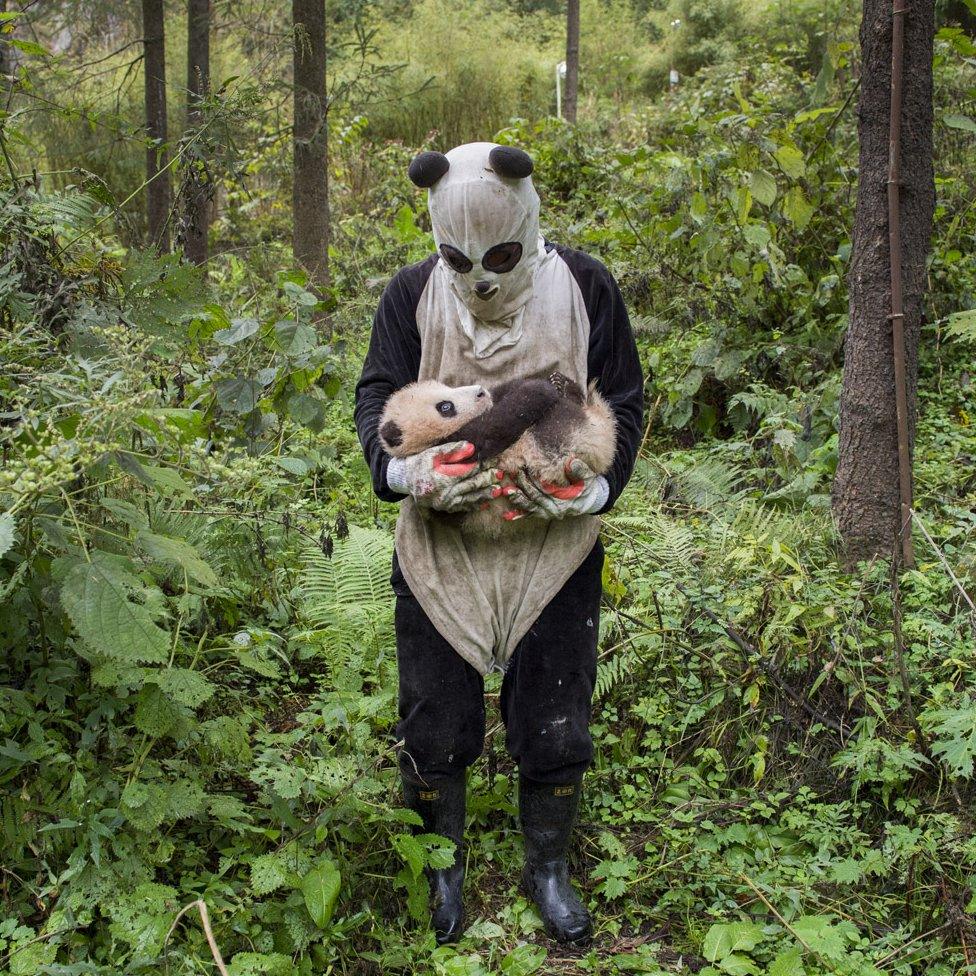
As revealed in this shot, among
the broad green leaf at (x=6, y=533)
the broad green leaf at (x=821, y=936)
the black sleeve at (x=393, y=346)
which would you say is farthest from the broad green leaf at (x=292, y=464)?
the broad green leaf at (x=821, y=936)

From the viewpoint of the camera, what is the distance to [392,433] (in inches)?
92.1

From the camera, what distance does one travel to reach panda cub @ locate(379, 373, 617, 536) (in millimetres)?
2264

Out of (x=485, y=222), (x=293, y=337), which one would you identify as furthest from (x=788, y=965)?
(x=293, y=337)

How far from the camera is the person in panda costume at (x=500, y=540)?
2.30 m

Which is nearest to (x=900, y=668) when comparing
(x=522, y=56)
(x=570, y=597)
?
(x=570, y=597)

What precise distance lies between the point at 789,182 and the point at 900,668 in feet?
11.2

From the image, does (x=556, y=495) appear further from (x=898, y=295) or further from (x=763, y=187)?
(x=763, y=187)

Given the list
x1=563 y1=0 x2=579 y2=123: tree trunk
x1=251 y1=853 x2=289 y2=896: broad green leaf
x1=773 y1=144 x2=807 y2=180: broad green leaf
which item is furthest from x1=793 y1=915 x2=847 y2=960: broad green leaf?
x1=563 y1=0 x2=579 y2=123: tree trunk

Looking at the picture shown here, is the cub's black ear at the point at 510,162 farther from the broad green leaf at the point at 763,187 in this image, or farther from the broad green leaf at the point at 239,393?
the broad green leaf at the point at 763,187

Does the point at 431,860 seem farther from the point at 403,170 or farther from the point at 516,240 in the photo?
the point at 403,170

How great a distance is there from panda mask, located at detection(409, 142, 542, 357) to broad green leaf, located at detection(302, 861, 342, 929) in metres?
1.44

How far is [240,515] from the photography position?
3273mm

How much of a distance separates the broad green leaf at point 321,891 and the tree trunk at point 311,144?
4469 millimetres

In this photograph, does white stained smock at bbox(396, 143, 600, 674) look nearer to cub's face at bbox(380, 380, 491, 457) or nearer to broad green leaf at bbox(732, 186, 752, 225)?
cub's face at bbox(380, 380, 491, 457)
